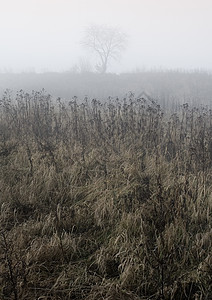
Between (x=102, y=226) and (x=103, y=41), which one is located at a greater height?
(x=103, y=41)

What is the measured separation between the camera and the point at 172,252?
2746 mm

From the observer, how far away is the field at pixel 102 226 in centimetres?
242

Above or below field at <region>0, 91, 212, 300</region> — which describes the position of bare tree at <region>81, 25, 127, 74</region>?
above

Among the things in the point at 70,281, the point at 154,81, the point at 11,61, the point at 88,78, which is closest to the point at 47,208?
the point at 70,281

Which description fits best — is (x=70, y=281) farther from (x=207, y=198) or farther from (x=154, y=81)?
(x=154, y=81)

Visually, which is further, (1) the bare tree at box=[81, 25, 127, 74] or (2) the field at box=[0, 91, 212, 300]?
(1) the bare tree at box=[81, 25, 127, 74]

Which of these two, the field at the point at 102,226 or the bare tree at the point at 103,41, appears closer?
the field at the point at 102,226

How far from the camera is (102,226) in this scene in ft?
11.2

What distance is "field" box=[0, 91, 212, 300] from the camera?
242cm

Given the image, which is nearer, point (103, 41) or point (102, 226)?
point (102, 226)

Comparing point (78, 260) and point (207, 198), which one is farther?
point (207, 198)

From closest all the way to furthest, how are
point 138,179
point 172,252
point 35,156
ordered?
point 172,252 → point 138,179 → point 35,156

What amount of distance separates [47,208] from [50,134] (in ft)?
11.9

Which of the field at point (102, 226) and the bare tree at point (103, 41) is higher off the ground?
the bare tree at point (103, 41)
